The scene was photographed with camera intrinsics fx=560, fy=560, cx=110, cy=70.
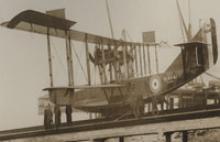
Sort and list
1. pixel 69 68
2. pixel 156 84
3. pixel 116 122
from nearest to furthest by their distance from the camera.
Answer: pixel 156 84 < pixel 116 122 < pixel 69 68

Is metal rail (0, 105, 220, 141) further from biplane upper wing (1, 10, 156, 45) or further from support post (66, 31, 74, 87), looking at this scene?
biplane upper wing (1, 10, 156, 45)

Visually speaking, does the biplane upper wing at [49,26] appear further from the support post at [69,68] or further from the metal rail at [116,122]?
the metal rail at [116,122]

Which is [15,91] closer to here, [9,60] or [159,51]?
[9,60]

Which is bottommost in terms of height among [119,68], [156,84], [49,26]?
[156,84]

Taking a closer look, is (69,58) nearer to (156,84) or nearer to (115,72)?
(115,72)

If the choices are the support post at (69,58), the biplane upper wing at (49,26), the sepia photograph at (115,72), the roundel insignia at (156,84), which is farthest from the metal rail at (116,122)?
the biplane upper wing at (49,26)

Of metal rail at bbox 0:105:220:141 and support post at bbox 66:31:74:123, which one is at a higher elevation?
support post at bbox 66:31:74:123

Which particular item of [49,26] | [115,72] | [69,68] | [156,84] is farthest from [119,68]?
[49,26]

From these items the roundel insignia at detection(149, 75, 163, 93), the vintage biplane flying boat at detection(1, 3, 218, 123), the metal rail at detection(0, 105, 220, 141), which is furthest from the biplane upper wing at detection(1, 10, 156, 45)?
the metal rail at detection(0, 105, 220, 141)
